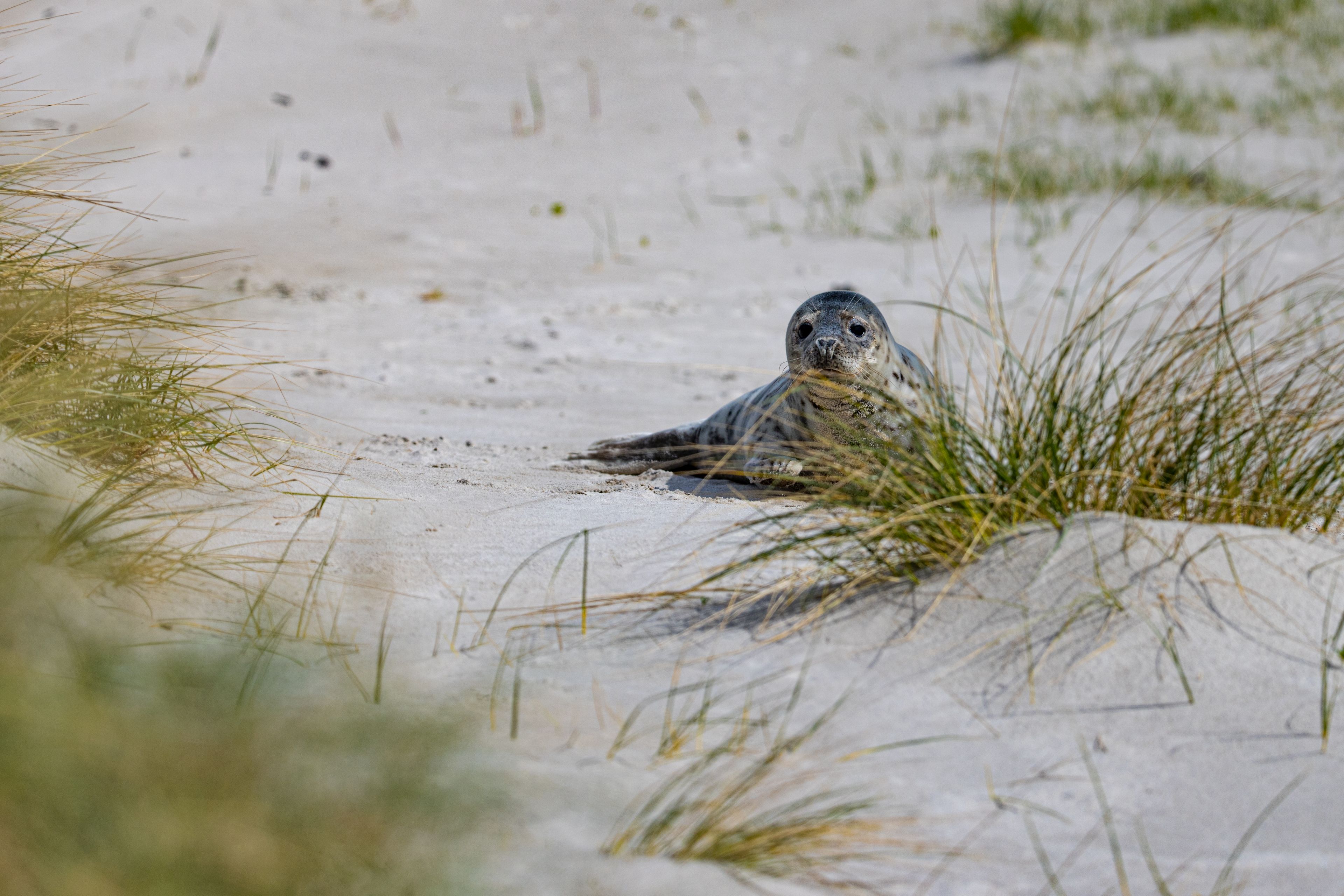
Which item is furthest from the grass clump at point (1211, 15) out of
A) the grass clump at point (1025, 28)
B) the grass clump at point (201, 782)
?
the grass clump at point (201, 782)

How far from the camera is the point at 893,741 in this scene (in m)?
1.99

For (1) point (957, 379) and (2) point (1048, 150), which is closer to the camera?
(1) point (957, 379)

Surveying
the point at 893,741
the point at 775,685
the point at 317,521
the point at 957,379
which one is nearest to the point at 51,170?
the point at 317,521

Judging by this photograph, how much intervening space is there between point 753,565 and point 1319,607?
3.64 ft

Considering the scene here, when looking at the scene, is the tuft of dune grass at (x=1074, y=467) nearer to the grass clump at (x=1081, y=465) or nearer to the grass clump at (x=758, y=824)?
the grass clump at (x=1081, y=465)

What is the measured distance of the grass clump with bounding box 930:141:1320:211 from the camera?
752 cm

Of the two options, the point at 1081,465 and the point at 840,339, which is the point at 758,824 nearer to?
the point at 1081,465

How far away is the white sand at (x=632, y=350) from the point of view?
1.90 m

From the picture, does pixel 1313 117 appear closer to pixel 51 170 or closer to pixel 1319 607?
pixel 1319 607

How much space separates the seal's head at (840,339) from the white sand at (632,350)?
20 cm

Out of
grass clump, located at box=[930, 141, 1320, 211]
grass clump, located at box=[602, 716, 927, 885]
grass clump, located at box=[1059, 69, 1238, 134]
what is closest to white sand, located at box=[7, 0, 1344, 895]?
grass clump, located at box=[602, 716, 927, 885]

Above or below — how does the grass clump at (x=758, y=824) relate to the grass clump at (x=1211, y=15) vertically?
below

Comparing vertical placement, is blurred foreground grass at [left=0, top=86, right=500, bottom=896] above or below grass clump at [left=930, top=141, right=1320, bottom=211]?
below

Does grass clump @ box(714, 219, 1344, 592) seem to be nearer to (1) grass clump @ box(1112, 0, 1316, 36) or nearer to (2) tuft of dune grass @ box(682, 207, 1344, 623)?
(2) tuft of dune grass @ box(682, 207, 1344, 623)
